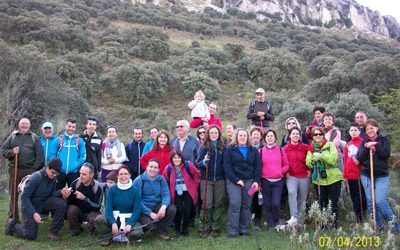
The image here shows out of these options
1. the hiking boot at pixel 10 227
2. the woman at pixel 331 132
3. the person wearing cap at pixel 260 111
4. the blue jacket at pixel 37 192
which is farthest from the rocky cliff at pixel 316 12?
the hiking boot at pixel 10 227

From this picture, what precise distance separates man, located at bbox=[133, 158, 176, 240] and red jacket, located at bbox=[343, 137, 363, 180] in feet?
10.4

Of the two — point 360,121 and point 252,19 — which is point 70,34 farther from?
point 252,19

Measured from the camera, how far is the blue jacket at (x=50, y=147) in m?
6.90

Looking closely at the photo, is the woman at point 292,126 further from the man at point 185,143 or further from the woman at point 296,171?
the man at point 185,143

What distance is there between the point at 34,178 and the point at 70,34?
34.1 m

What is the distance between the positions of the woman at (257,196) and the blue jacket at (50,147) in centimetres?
371

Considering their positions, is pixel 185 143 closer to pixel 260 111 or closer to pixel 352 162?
pixel 260 111

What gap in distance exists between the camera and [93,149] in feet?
23.9

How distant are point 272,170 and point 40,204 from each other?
159 inches

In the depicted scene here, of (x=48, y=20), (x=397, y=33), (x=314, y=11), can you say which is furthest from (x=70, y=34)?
(x=397, y=33)

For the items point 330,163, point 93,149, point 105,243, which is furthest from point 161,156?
point 330,163

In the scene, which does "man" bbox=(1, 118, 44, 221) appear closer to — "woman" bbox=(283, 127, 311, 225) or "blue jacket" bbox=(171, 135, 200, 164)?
"blue jacket" bbox=(171, 135, 200, 164)

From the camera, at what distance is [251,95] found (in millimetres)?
32625

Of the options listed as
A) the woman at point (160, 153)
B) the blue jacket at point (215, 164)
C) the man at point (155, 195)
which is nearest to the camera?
the man at point (155, 195)
